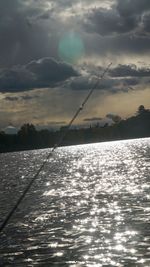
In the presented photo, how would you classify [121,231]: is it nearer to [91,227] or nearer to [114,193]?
[91,227]

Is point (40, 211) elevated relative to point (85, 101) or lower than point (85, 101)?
lower

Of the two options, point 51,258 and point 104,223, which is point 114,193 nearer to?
point 104,223

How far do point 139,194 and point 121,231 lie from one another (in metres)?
28.9

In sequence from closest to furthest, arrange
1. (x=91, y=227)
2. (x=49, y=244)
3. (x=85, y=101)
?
(x=85, y=101), (x=49, y=244), (x=91, y=227)

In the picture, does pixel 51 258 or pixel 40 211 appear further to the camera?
pixel 40 211

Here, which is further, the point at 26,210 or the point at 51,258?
the point at 26,210

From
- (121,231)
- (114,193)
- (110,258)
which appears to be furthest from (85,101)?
(114,193)

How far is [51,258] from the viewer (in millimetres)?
33812

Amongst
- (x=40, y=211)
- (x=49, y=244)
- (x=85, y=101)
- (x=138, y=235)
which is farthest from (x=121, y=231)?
(x=85, y=101)

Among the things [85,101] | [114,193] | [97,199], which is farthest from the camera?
[114,193]

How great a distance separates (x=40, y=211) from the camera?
197ft

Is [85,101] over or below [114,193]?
over

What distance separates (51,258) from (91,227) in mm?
11119

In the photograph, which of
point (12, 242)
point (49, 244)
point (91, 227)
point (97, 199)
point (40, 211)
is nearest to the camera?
point (49, 244)
